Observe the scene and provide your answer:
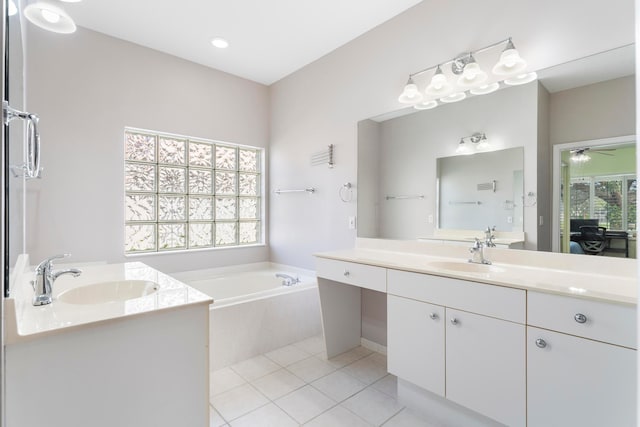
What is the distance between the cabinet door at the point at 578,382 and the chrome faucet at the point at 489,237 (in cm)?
72

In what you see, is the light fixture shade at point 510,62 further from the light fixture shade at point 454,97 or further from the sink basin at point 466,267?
the sink basin at point 466,267

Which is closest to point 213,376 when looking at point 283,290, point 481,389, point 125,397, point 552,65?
point 283,290

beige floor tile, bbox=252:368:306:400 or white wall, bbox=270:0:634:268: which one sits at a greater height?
white wall, bbox=270:0:634:268

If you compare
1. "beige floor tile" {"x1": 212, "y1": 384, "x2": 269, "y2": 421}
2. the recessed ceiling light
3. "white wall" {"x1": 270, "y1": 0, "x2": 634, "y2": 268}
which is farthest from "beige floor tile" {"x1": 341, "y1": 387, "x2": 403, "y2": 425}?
the recessed ceiling light

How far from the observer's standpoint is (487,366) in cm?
142

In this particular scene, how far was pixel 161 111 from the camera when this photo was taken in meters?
2.97

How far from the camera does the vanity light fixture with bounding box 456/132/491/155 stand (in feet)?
6.49

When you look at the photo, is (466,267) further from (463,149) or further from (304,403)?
(304,403)

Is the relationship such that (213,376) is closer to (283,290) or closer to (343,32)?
(283,290)

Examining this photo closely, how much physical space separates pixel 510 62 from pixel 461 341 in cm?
155

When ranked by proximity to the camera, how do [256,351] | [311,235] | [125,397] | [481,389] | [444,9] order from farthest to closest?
[311,235]
[256,351]
[444,9]
[481,389]
[125,397]

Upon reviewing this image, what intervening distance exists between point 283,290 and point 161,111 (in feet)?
6.77

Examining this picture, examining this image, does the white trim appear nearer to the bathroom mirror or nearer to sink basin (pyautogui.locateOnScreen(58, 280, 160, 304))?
the bathroom mirror

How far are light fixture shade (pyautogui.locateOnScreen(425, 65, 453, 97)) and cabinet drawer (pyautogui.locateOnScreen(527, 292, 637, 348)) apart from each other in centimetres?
141
